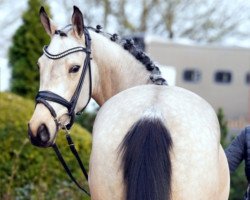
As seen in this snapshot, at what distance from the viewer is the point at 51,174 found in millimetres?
8023

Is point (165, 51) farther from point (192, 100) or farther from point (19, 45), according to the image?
point (192, 100)

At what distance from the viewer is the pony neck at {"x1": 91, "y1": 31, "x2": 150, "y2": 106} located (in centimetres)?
429

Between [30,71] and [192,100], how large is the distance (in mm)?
7927

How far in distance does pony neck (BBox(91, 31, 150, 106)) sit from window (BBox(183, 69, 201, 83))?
14.0 metres

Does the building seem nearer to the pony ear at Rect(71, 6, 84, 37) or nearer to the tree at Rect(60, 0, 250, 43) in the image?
the tree at Rect(60, 0, 250, 43)

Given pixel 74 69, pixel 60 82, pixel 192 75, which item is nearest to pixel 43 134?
pixel 60 82

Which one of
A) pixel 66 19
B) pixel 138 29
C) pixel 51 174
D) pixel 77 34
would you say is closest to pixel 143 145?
pixel 77 34

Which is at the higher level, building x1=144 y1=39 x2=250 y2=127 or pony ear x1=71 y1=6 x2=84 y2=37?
pony ear x1=71 y1=6 x2=84 y2=37

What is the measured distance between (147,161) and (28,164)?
193 inches

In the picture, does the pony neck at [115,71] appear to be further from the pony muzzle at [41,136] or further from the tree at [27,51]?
the tree at [27,51]

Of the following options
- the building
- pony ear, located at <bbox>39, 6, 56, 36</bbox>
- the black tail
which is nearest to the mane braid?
pony ear, located at <bbox>39, 6, 56, 36</bbox>

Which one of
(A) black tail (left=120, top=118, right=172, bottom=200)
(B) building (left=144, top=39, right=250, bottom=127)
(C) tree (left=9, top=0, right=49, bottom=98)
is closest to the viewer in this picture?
(A) black tail (left=120, top=118, right=172, bottom=200)

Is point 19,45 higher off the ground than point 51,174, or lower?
higher

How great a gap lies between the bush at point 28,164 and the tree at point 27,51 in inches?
116
